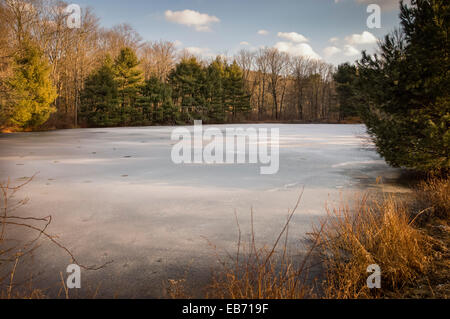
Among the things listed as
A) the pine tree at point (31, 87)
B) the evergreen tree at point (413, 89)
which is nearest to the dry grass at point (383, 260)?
the evergreen tree at point (413, 89)

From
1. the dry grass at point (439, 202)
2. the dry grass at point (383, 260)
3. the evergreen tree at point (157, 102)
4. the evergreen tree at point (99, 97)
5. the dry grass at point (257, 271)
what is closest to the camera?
the dry grass at point (257, 271)

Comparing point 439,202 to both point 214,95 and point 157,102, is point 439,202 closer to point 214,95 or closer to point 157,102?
point 157,102

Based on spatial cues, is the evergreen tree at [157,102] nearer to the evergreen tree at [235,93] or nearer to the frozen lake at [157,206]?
the evergreen tree at [235,93]

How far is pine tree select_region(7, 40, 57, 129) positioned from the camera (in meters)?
16.8

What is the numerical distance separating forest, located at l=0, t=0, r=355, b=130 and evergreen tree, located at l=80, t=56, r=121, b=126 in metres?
0.08

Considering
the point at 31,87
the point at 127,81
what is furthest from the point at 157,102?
the point at 31,87

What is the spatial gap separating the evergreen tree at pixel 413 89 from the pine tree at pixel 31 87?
722 inches

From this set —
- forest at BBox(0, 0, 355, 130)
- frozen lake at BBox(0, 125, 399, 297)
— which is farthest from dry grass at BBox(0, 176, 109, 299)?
forest at BBox(0, 0, 355, 130)

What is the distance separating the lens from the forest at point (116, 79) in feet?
57.7

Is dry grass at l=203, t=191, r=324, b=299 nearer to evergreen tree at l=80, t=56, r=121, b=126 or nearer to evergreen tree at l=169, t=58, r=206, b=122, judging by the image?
evergreen tree at l=80, t=56, r=121, b=126

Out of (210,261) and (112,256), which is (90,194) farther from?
(210,261)

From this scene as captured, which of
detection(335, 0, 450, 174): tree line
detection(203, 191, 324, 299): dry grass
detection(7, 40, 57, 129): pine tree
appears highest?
detection(7, 40, 57, 129): pine tree

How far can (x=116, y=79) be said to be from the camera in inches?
1016
